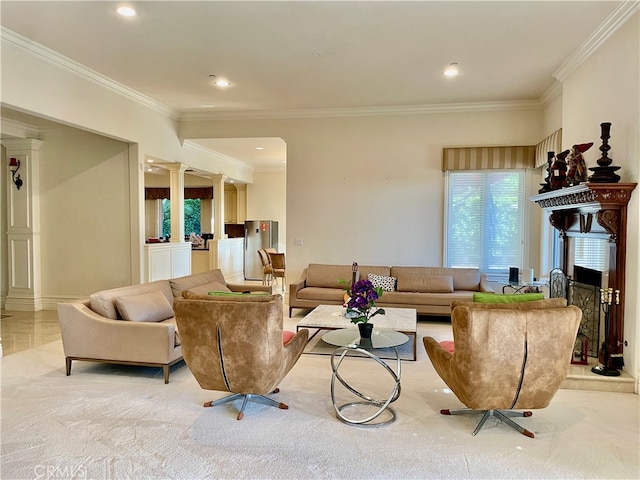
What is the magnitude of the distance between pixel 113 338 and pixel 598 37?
5.16m

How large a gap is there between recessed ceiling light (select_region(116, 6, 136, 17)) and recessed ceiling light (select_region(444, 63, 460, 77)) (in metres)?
3.28

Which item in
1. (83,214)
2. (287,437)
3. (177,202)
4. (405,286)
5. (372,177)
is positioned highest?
(372,177)

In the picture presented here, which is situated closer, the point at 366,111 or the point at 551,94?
the point at 551,94

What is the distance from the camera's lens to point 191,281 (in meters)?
4.94

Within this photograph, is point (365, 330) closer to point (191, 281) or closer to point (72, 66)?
point (191, 281)

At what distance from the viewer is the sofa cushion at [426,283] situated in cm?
595

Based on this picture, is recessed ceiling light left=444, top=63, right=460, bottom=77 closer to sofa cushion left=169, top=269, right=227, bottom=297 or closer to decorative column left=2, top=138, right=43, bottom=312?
sofa cushion left=169, top=269, right=227, bottom=297

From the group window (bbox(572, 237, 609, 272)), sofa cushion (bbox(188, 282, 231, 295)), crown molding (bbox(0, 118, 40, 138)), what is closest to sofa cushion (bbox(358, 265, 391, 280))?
sofa cushion (bbox(188, 282, 231, 295))

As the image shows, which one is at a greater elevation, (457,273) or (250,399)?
(457,273)

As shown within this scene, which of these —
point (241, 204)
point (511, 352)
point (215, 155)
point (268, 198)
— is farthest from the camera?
point (241, 204)

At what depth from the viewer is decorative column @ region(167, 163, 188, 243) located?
7496 mm

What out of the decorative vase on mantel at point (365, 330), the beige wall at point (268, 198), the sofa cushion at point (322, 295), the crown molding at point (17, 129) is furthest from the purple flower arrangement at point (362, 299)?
the beige wall at point (268, 198)

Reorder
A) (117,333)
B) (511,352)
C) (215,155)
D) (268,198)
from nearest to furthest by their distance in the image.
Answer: (511,352) → (117,333) → (215,155) → (268,198)

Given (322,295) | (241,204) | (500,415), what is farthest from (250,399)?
(241,204)
